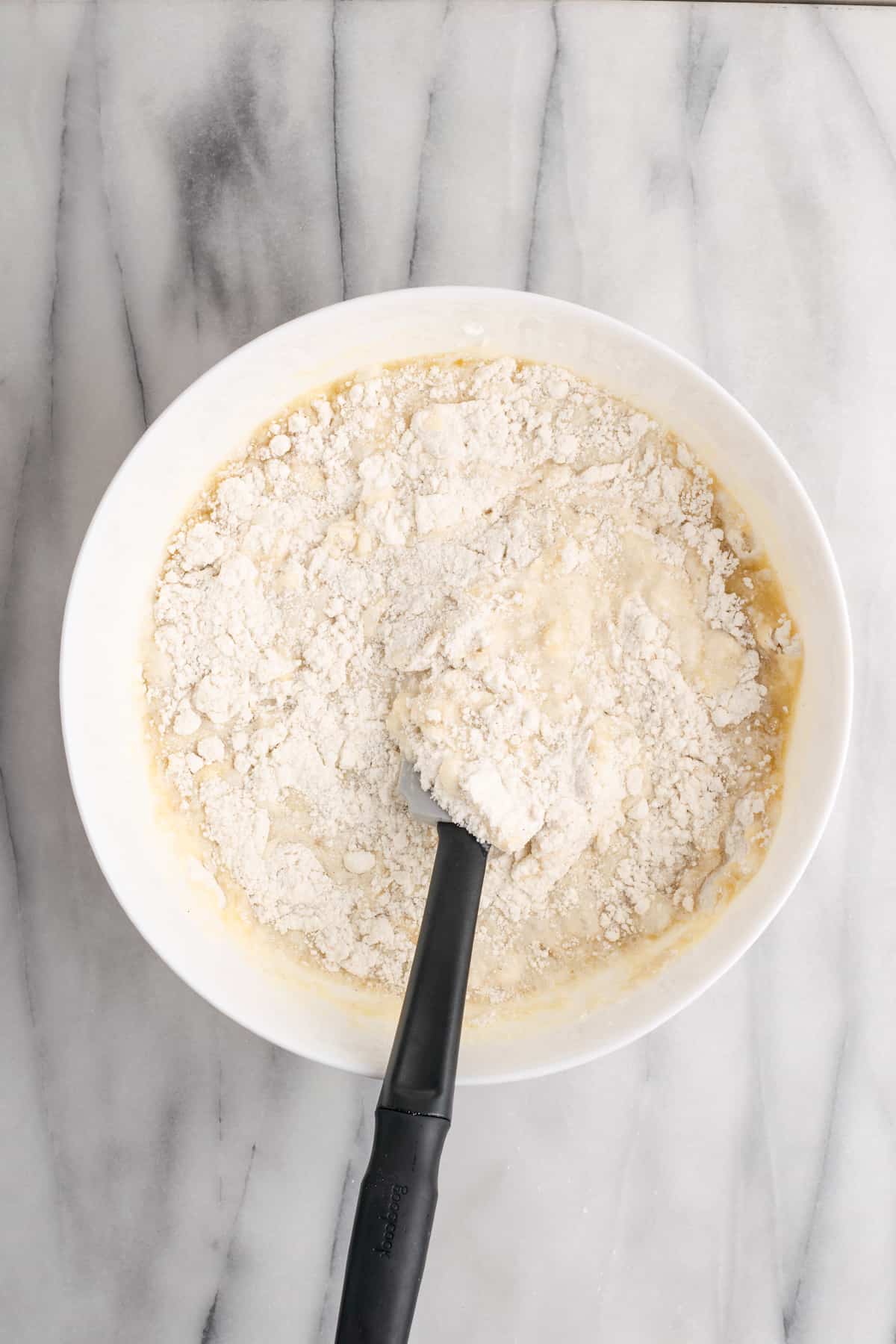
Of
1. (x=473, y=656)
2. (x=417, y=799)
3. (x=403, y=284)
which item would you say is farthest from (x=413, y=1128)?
(x=403, y=284)

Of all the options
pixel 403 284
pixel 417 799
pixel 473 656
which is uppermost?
pixel 403 284

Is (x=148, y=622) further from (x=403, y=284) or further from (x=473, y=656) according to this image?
(x=403, y=284)

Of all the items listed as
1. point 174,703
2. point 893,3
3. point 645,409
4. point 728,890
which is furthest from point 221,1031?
point 893,3

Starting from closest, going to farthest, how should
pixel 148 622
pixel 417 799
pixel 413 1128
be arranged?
pixel 413 1128 → pixel 417 799 → pixel 148 622

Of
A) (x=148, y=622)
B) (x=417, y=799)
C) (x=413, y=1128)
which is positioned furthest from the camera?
(x=148, y=622)

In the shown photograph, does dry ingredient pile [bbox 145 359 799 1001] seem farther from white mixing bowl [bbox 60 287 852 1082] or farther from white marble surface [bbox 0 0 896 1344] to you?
white marble surface [bbox 0 0 896 1344]

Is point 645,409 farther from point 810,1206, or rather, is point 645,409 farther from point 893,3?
point 810,1206

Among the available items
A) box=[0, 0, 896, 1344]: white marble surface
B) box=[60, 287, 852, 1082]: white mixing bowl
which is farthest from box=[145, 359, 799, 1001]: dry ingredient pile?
box=[0, 0, 896, 1344]: white marble surface
